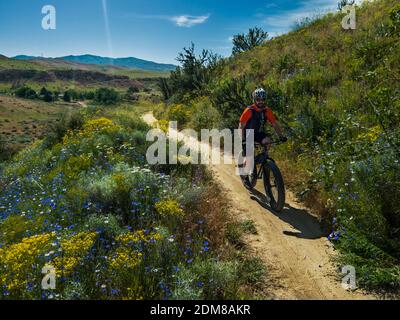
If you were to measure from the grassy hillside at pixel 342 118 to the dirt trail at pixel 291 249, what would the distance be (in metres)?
0.30

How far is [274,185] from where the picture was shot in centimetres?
691

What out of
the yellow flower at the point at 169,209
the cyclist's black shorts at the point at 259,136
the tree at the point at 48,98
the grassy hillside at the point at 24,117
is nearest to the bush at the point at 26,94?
the tree at the point at 48,98

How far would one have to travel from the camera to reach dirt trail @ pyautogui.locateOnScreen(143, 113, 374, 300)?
4.32 metres

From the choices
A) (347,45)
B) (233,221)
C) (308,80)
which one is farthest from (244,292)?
(347,45)

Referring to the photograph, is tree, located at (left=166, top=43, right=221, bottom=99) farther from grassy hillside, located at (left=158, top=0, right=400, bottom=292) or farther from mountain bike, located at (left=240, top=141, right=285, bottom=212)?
mountain bike, located at (left=240, top=141, right=285, bottom=212)

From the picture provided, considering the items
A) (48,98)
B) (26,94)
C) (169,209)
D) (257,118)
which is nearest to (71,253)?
(169,209)

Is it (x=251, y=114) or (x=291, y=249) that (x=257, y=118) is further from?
(x=291, y=249)

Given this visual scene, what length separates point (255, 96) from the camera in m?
7.22

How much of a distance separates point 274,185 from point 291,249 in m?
1.82

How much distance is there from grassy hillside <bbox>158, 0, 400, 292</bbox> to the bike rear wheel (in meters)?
0.78

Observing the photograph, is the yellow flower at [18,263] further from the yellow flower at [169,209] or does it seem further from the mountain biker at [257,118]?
the mountain biker at [257,118]

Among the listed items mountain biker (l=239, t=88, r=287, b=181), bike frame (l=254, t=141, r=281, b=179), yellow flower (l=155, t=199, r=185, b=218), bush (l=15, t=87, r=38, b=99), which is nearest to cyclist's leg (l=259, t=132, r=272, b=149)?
mountain biker (l=239, t=88, r=287, b=181)

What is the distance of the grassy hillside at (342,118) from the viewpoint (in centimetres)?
479
